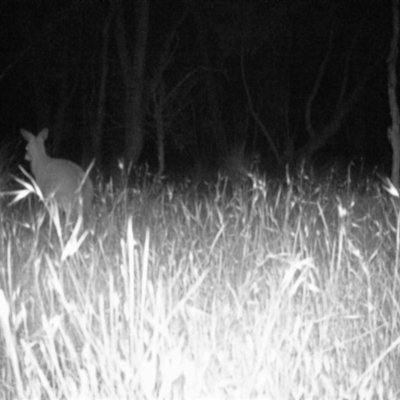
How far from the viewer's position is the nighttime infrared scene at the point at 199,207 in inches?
74.2

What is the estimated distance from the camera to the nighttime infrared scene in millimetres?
1884

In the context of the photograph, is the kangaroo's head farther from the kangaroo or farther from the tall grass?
the tall grass

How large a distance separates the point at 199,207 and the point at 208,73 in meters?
13.0

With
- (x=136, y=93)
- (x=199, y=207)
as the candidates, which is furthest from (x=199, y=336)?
(x=136, y=93)

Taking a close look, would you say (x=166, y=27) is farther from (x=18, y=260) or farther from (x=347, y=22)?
(x=18, y=260)

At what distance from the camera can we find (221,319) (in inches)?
92.9

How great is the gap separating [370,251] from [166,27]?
11.7 meters

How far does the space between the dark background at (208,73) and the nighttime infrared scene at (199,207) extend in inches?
2.5

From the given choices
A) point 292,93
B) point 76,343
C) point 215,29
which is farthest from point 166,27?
point 76,343

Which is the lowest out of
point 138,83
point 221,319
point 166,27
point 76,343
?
point 76,343

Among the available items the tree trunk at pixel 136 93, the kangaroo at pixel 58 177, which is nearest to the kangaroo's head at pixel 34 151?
the kangaroo at pixel 58 177

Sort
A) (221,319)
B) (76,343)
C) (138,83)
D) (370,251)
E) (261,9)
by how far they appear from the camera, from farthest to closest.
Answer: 1. (261,9)
2. (138,83)
3. (370,251)
4. (76,343)
5. (221,319)

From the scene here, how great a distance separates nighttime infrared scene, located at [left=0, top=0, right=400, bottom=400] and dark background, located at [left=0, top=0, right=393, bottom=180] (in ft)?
0.21

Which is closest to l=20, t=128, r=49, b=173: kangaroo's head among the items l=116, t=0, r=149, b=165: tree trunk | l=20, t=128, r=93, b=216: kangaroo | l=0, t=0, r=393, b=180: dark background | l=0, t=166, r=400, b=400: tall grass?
l=20, t=128, r=93, b=216: kangaroo
